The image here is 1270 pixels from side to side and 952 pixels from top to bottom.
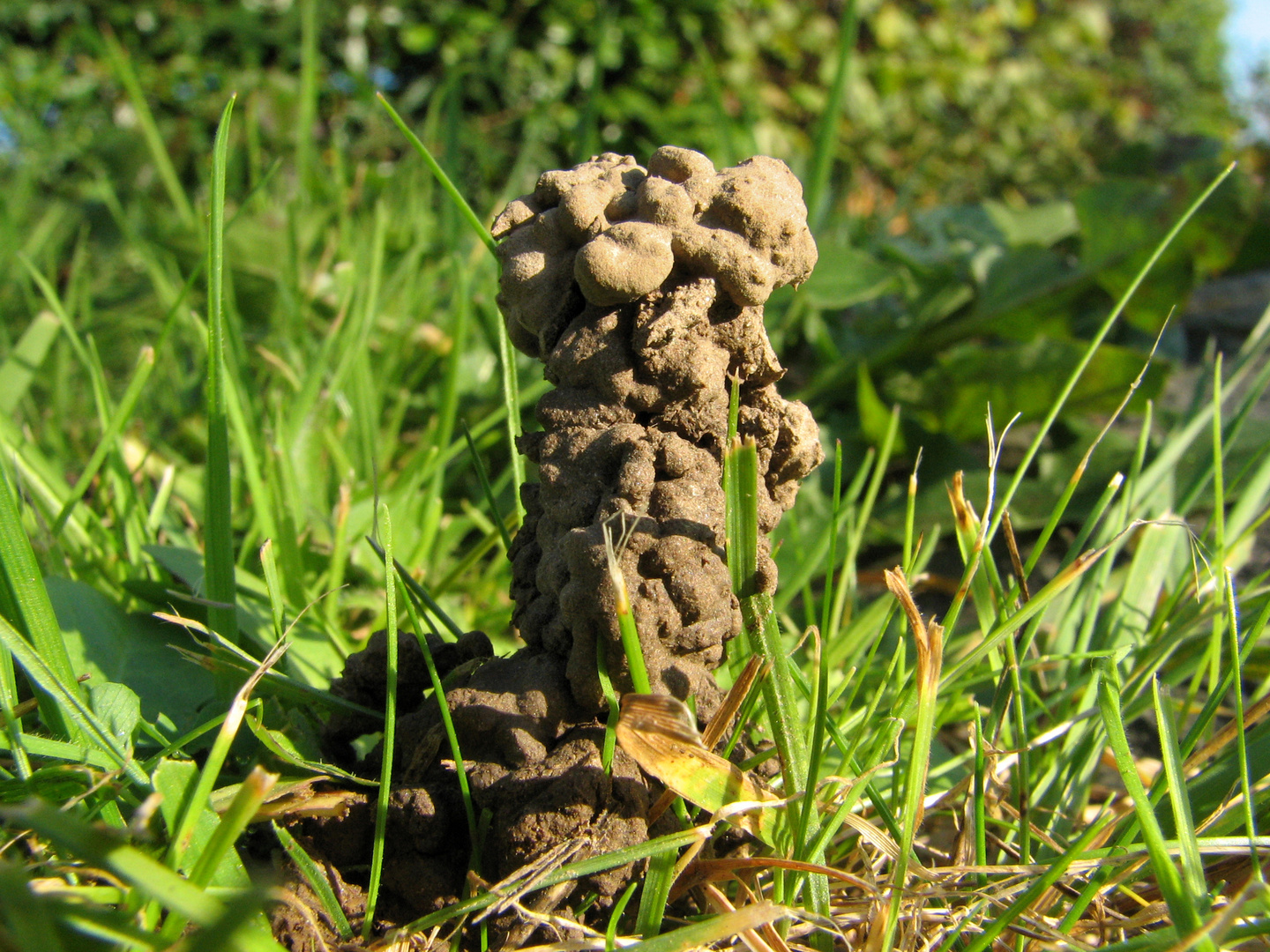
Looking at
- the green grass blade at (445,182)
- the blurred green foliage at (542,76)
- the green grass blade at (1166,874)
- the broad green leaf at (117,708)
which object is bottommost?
the green grass blade at (1166,874)

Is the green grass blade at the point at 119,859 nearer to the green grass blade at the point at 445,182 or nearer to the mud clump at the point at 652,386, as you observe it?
the mud clump at the point at 652,386

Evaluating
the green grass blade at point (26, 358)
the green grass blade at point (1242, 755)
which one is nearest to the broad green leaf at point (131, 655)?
the green grass blade at point (26, 358)

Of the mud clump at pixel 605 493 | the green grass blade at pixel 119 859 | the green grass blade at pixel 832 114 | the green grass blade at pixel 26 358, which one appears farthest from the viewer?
the green grass blade at pixel 832 114

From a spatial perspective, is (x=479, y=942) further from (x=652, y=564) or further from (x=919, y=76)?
(x=919, y=76)

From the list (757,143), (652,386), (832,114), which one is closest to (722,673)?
(652,386)

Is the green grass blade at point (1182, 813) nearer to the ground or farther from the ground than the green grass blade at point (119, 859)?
nearer to the ground

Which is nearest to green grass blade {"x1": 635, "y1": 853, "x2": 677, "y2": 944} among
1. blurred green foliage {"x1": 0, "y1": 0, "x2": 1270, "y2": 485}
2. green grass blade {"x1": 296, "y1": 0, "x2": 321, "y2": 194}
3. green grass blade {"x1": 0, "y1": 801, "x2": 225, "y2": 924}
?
green grass blade {"x1": 0, "y1": 801, "x2": 225, "y2": 924}
